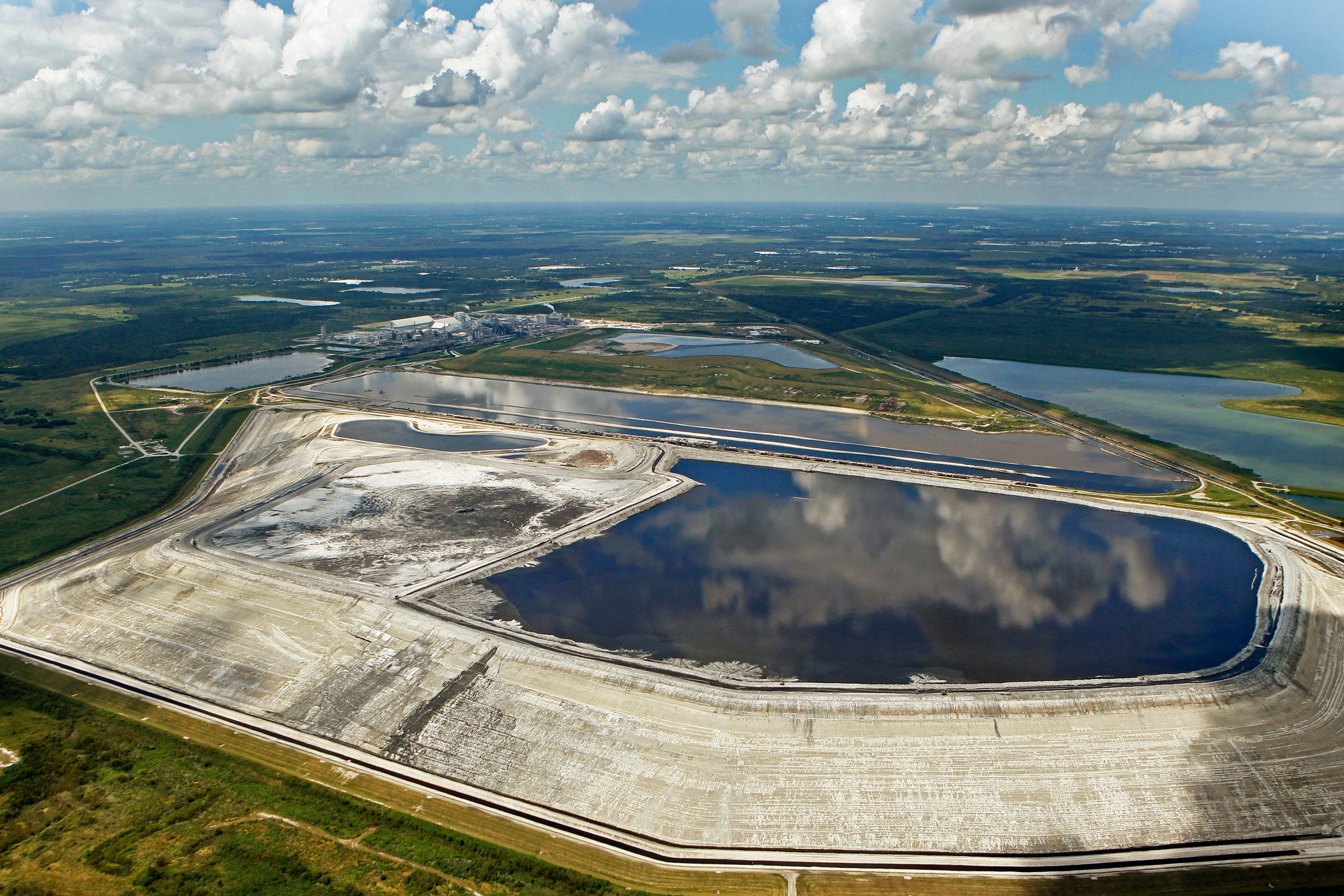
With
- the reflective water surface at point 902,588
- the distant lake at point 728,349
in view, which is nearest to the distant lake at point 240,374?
the distant lake at point 728,349

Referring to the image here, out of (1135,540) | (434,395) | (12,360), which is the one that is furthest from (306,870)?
(12,360)

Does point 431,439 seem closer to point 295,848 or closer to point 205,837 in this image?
point 205,837

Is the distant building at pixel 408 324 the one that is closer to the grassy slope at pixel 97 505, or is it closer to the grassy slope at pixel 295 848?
the grassy slope at pixel 97 505

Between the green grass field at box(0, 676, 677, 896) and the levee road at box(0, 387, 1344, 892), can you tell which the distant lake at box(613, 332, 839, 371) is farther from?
the green grass field at box(0, 676, 677, 896)

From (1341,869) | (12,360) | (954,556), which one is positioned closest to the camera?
(1341,869)

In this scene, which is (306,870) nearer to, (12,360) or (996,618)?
(996,618)
